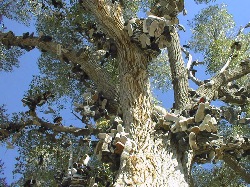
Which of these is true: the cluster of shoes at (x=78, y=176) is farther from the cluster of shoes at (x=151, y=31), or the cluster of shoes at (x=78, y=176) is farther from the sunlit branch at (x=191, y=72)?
the sunlit branch at (x=191, y=72)

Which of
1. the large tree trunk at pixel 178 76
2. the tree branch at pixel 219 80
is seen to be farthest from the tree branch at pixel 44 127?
the tree branch at pixel 219 80

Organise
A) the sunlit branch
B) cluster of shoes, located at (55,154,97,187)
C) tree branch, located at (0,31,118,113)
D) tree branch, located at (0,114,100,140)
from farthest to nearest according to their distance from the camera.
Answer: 1. the sunlit branch
2. tree branch, located at (0,114,100,140)
3. tree branch, located at (0,31,118,113)
4. cluster of shoes, located at (55,154,97,187)

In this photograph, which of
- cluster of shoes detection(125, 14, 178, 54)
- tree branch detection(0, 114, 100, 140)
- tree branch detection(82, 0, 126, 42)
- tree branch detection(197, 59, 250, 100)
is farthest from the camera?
tree branch detection(197, 59, 250, 100)

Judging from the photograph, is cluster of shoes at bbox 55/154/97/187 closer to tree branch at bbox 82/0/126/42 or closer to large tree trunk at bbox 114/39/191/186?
large tree trunk at bbox 114/39/191/186

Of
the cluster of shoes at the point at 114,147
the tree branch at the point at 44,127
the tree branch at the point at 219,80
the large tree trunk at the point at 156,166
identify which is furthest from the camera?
the tree branch at the point at 219,80

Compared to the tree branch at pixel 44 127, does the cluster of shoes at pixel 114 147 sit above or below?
below

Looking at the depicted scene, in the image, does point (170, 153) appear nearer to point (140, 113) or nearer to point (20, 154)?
point (140, 113)

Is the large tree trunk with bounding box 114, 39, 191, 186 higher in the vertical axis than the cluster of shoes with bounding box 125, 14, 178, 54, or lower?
lower

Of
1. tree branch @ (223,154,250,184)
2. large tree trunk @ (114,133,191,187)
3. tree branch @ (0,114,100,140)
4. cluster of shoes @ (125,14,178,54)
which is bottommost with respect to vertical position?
large tree trunk @ (114,133,191,187)

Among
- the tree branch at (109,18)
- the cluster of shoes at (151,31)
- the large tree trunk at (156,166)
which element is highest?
the tree branch at (109,18)

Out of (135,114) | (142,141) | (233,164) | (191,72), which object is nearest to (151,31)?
(135,114)

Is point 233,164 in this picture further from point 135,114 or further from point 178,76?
point 135,114

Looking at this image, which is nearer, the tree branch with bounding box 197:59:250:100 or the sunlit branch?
the tree branch with bounding box 197:59:250:100

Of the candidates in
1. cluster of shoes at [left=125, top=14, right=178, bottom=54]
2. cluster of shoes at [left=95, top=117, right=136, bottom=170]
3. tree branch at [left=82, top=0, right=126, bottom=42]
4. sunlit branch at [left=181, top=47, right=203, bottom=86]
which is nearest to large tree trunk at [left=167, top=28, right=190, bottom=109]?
sunlit branch at [left=181, top=47, right=203, bottom=86]
